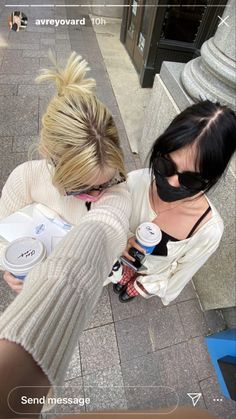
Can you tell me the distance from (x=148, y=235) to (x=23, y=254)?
0.71 metres

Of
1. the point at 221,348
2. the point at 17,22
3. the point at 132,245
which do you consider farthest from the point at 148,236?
the point at 17,22

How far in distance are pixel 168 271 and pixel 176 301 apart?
969 mm

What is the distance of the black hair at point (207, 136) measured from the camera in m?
1.38

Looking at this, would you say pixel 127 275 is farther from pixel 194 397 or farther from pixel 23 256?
pixel 23 256

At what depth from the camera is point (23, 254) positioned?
1.21m

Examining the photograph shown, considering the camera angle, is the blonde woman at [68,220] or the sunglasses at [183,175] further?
the sunglasses at [183,175]

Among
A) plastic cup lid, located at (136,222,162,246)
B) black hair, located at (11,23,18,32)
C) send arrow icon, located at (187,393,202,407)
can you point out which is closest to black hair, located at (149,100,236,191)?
A: plastic cup lid, located at (136,222,162,246)

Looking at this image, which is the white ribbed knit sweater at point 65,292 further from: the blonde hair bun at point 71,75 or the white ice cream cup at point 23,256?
the blonde hair bun at point 71,75

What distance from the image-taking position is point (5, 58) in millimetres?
5516

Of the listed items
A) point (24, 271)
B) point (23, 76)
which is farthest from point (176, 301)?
point (23, 76)

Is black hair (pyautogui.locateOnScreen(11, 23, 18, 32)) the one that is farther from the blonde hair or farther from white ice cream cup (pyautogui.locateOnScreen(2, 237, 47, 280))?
white ice cream cup (pyautogui.locateOnScreen(2, 237, 47, 280))

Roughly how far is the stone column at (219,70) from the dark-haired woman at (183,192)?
113 centimetres

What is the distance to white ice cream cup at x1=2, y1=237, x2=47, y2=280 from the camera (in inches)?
45.8


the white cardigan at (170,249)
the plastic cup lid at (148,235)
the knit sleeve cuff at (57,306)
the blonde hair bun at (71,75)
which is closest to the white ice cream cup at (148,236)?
the plastic cup lid at (148,235)
